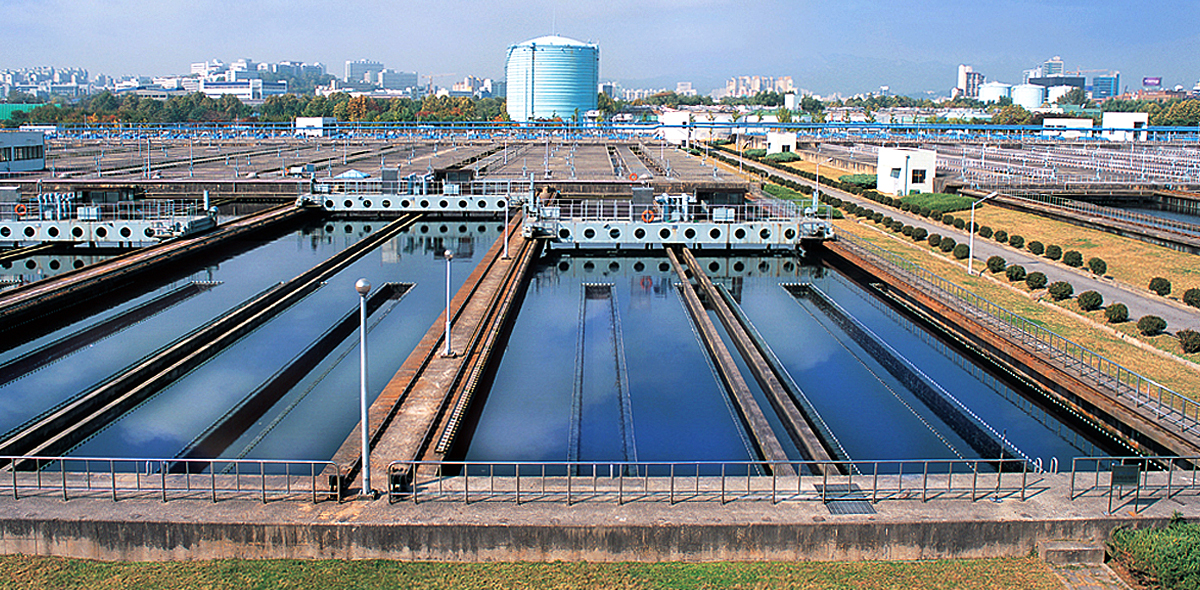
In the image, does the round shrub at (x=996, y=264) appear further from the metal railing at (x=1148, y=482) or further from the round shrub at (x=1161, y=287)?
the metal railing at (x=1148, y=482)

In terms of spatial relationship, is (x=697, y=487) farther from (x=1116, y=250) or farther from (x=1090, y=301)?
(x=1116, y=250)

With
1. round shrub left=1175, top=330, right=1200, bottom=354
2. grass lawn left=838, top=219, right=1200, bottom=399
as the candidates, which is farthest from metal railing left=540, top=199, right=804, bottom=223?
round shrub left=1175, top=330, right=1200, bottom=354

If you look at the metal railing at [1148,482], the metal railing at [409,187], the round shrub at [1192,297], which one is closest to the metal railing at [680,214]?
the metal railing at [409,187]

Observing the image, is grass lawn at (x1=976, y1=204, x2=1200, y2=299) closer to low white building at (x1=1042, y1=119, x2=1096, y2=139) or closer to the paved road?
the paved road

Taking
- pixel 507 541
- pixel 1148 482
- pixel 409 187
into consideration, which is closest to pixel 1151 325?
pixel 1148 482

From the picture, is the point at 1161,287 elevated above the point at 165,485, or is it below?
above

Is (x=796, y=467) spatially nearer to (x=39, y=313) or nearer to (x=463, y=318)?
(x=463, y=318)

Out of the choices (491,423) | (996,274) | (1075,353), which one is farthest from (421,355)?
(996,274)
